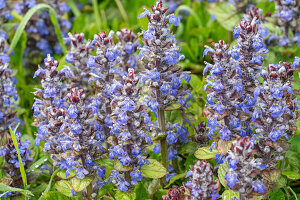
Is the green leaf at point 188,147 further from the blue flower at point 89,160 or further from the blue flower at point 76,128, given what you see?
the blue flower at point 76,128

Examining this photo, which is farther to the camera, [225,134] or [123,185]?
[123,185]

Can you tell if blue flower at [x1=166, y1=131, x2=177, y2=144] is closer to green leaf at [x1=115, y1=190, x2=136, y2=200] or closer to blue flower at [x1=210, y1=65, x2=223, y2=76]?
green leaf at [x1=115, y1=190, x2=136, y2=200]

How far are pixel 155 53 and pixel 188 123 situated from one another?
1096mm

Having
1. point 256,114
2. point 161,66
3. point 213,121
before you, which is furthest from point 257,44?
point 161,66

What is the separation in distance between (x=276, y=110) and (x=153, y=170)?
121 cm

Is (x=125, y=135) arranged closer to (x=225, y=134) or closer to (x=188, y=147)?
(x=225, y=134)

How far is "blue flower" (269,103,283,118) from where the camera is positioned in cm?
315

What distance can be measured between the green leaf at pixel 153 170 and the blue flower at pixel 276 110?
1081mm

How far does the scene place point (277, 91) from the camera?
3.07 m

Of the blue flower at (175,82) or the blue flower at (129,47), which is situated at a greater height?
the blue flower at (129,47)

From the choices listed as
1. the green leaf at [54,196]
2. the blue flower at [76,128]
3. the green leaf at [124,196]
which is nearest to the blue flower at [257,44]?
the blue flower at [76,128]

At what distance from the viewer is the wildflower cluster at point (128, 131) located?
128 inches

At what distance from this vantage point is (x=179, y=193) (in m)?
3.29

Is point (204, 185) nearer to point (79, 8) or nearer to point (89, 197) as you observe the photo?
point (89, 197)
